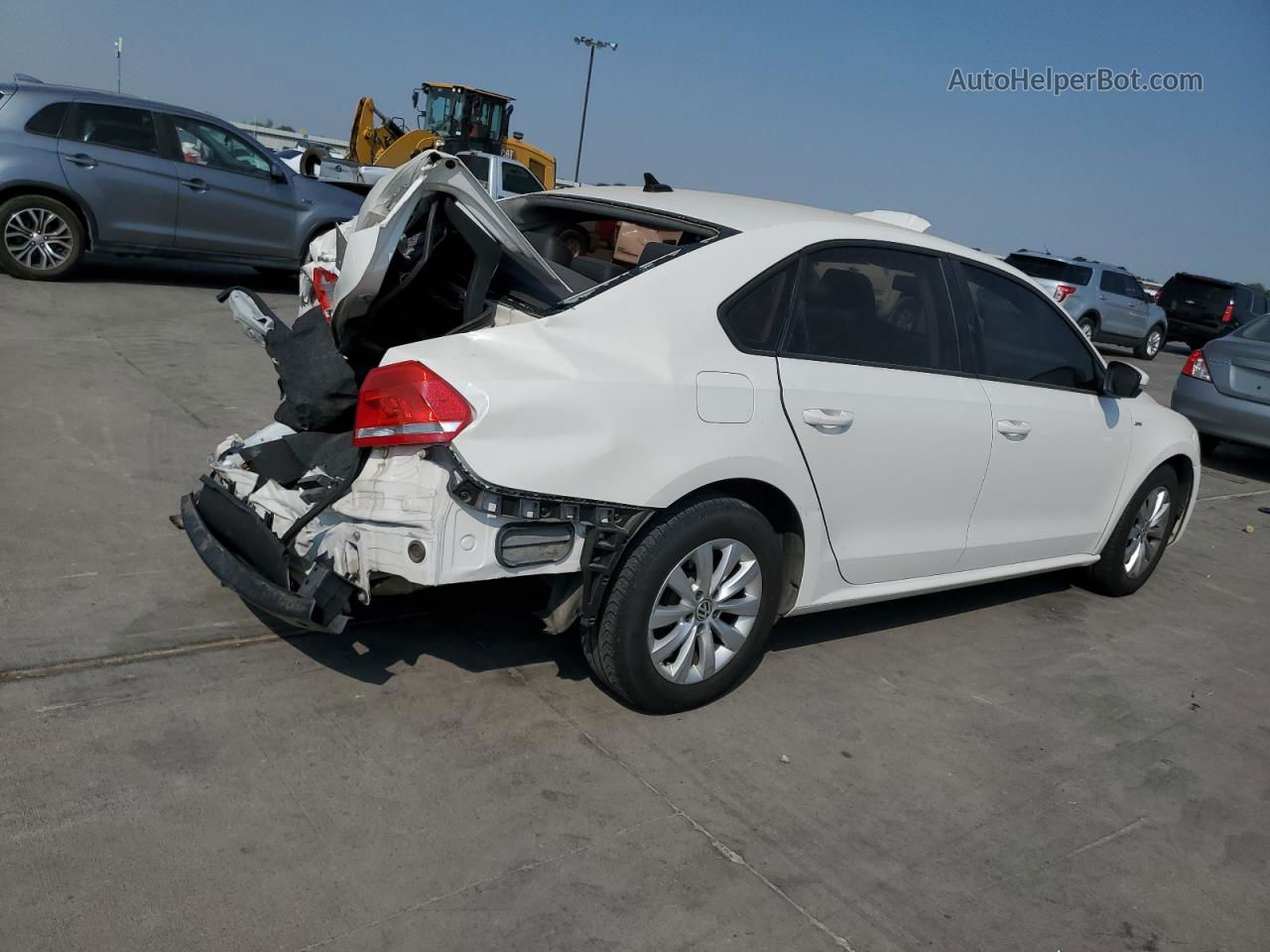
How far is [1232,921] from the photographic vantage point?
123 inches

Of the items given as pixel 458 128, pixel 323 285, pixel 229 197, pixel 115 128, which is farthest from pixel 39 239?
pixel 458 128

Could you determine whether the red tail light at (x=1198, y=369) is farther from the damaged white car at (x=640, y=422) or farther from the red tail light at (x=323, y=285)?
the red tail light at (x=323, y=285)

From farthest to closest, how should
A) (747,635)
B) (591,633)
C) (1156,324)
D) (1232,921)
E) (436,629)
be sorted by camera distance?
(1156,324), (436,629), (747,635), (591,633), (1232,921)

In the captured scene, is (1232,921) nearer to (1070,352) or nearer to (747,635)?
(747,635)

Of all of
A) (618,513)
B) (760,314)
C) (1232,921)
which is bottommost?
(1232,921)

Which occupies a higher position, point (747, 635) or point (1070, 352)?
point (1070, 352)

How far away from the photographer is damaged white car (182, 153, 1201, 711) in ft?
10.6

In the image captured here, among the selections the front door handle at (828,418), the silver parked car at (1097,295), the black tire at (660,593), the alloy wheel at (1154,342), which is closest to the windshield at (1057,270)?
the silver parked car at (1097,295)

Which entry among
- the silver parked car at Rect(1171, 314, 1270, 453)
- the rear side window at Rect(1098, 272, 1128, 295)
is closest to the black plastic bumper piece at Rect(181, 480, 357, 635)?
the silver parked car at Rect(1171, 314, 1270, 453)

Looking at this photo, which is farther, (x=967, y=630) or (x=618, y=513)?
(x=967, y=630)

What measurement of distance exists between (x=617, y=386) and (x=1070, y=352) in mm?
2751

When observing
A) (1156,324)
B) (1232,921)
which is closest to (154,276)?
(1232,921)

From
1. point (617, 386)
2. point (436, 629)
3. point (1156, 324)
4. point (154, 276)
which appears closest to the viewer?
point (617, 386)

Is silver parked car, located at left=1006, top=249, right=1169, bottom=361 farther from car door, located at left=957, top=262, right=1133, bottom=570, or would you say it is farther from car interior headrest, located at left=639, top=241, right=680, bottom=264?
car interior headrest, located at left=639, top=241, right=680, bottom=264
